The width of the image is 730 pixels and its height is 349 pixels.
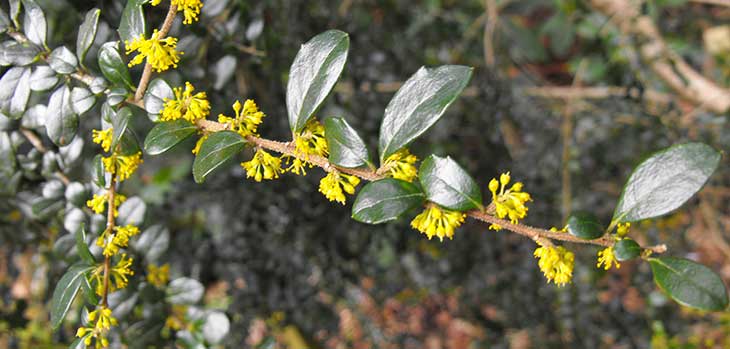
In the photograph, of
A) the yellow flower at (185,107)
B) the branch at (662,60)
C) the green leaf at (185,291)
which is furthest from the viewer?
the branch at (662,60)

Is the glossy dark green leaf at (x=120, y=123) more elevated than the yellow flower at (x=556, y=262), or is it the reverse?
the glossy dark green leaf at (x=120, y=123)

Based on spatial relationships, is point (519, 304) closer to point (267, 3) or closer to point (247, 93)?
point (247, 93)

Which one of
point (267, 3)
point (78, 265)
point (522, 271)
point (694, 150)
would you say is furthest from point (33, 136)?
point (522, 271)

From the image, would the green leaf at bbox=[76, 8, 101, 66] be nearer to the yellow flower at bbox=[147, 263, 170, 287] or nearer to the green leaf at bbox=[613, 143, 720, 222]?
the yellow flower at bbox=[147, 263, 170, 287]

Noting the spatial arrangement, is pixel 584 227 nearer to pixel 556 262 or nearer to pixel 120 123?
pixel 556 262

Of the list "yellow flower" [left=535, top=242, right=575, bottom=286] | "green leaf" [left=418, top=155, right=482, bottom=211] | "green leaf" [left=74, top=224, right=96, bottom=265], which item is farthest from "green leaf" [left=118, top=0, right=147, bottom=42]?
"yellow flower" [left=535, top=242, right=575, bottom=286]

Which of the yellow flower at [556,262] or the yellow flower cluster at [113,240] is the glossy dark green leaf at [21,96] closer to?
the yellow flower cluster at [113,240]

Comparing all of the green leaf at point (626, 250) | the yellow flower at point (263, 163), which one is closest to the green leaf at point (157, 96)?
the yellow flower at point (263, 163)
